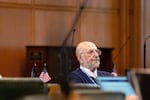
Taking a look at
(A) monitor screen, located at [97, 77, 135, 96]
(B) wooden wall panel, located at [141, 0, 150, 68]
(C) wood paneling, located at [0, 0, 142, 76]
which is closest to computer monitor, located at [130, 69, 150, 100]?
(A) monitor screen, located at [97, 77, 135, 96]

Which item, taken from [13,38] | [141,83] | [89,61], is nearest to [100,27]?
[13,38]

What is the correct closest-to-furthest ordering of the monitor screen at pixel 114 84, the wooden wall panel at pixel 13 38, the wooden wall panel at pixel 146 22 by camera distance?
the monitor screen at pixel 114 84 < the wooden wall panel at pixel 13 38 < the wooden wall panel at pixel 146 22

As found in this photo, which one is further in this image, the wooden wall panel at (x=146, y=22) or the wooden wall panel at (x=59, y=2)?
the wooden wall panel at (x=146, y=22)

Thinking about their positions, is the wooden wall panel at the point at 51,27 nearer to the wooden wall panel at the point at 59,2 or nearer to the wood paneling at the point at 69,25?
the wood paneling at the point at 69,25

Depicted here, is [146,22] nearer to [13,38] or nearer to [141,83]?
[13,38]

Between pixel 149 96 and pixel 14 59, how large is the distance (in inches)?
227

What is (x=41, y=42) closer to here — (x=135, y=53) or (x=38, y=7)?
(x=38, y=7)

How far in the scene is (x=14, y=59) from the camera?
6.71 meters

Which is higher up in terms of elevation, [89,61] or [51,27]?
[51,27]

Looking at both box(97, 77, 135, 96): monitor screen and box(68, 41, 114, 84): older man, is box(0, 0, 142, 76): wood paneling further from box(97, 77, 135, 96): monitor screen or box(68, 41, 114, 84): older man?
box(97, 77, 135, 96): monitor screen

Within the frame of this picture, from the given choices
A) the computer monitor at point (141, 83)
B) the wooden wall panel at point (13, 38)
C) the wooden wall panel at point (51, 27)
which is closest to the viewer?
the computer monitor at point (141, 83)

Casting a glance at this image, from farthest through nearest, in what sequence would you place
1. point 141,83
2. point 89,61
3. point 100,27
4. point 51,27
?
point 100,27, point 51,27, point 89,61, point 141,83

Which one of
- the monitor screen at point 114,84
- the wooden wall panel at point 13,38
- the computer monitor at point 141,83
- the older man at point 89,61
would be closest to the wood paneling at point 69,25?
the wooden wall panel at point 13,38

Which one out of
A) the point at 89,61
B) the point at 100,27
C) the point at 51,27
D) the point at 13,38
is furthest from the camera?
the point at 100,27
